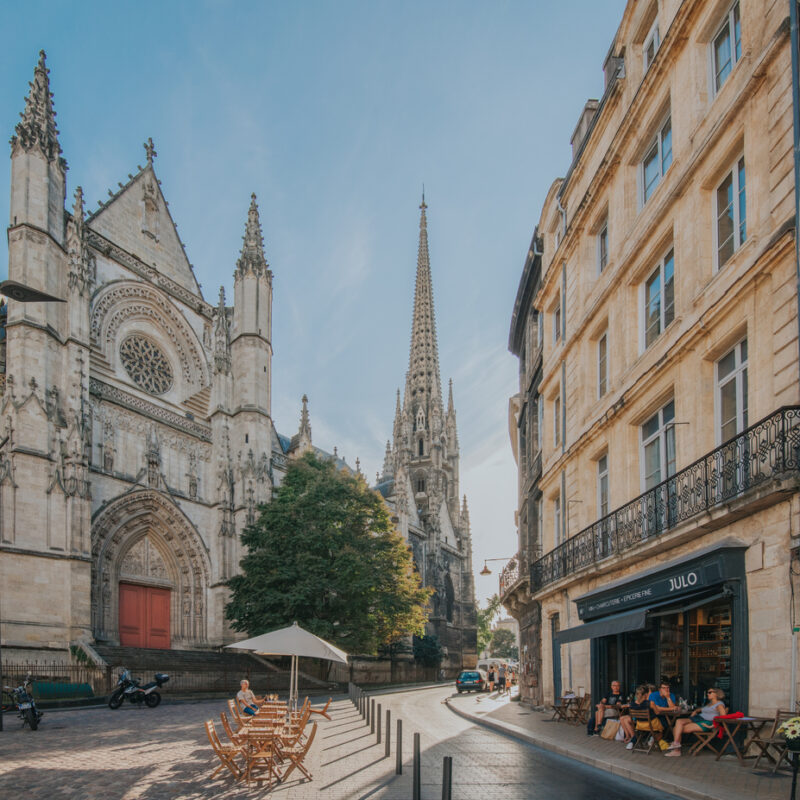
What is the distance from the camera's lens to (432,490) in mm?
78188

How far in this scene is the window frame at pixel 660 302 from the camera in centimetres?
1346

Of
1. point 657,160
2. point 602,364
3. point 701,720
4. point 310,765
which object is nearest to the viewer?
point 701,720

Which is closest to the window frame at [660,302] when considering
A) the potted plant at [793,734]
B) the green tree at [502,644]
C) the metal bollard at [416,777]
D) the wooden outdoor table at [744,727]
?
the wooden outdoor table at [744,727]

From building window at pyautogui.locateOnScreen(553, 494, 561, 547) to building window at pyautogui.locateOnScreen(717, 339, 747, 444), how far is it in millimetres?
8855

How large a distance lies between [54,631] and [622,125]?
2384 centimetres

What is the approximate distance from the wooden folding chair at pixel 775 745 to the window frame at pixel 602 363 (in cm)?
855

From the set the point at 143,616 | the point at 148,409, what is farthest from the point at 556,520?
the point at 148,409

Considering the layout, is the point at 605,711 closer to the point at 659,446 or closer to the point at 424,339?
the point at 659,446

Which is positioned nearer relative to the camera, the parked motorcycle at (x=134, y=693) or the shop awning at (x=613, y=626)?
the shop awning at (x=613, y=626)

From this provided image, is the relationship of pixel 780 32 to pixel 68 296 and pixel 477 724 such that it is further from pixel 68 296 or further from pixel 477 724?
pixel 68 296

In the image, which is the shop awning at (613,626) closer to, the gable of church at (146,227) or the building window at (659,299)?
the building window at (659,299)

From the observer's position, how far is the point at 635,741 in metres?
11.7

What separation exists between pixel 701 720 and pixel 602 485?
6875mm

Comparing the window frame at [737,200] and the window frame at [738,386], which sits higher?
the window frame at [737,200]
